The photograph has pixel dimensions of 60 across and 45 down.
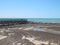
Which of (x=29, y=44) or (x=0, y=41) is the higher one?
(x=0, y=41)

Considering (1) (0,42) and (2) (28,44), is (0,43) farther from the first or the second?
(2) (28,44)

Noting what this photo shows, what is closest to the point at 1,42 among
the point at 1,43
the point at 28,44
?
the point at 1,43

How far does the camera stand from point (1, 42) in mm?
7172

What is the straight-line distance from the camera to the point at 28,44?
11516 mm

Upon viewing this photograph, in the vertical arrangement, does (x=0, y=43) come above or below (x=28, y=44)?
above

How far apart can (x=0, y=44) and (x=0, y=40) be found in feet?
0.68

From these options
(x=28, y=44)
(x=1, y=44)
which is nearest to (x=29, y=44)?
(x=28, y=44)

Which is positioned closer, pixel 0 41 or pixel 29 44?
pixel 0 41

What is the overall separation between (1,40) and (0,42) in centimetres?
14

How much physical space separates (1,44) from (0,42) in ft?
0.61

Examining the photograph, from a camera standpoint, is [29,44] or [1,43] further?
[29,44]

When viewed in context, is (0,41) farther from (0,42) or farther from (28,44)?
(28,44)

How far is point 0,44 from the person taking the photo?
277 inches

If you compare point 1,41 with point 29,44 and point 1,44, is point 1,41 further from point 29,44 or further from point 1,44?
point 29,44
